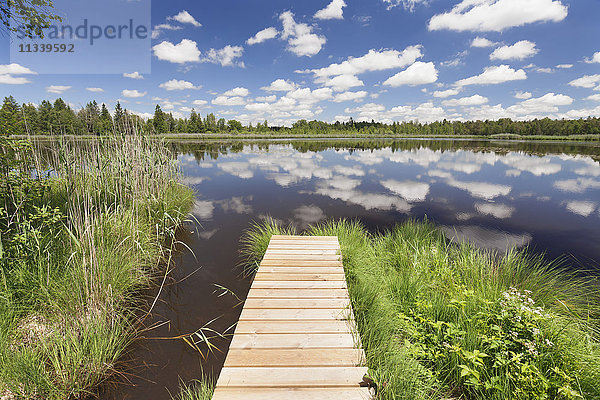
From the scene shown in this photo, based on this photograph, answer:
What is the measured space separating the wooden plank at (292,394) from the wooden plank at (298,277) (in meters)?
1.81

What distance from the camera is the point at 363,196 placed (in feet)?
36.3

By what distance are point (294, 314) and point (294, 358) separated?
0.66 metres

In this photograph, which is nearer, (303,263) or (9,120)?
(9,120)

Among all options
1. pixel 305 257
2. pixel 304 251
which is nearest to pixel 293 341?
pixel 305 257

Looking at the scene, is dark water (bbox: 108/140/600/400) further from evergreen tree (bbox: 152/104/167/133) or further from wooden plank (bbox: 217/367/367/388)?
evergreen tree (bbox: 152/104/167/133)

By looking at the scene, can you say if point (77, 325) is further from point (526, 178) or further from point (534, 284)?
point (526, 178)

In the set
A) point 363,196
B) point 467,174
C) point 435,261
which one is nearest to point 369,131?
point 467,174

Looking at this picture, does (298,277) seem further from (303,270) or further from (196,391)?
(196,391)

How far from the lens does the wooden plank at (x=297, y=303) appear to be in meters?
3.08

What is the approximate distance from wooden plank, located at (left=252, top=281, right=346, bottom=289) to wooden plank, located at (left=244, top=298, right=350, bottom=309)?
0.31 m

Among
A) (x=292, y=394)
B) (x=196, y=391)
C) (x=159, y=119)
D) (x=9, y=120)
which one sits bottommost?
(x=196, y=391)

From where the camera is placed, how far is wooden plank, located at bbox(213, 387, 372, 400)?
189cm

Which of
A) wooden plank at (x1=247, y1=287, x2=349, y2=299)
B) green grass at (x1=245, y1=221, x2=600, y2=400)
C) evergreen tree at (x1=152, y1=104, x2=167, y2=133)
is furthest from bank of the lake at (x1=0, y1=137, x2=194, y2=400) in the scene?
evergreen tree at (x1=152, y1=104, x2=167, y2=133)

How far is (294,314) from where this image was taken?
292 centimetres
